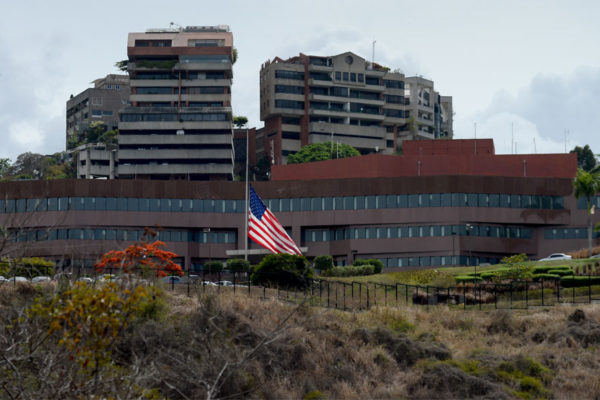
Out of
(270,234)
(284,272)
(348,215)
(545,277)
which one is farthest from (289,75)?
(284,272)

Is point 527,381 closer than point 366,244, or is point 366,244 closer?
point 527,381

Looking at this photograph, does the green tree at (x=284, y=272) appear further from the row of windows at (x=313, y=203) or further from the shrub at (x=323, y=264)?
the row of windows at (x=313, y=203)

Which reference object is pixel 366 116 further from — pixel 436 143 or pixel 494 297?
pixel 494 297

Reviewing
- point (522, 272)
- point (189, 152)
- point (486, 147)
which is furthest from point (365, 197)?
point (189, 152)

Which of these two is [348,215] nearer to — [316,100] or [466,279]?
[466,279]

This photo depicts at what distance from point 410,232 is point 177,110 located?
81.0 meters

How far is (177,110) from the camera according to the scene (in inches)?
7219

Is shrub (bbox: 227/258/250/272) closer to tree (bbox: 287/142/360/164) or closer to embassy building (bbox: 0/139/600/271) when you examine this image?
embassy building (bbox: 0/139/600/271)

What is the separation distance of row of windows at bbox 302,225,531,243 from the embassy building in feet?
0.36

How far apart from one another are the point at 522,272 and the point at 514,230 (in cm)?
3861

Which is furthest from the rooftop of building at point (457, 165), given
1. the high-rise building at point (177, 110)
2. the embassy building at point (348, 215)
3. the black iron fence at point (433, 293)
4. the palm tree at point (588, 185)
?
the high-rise building at point (177, 110)

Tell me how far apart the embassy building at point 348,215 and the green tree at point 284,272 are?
135 ft

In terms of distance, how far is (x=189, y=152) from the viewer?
598ft

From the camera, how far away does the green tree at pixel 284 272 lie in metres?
67.2
